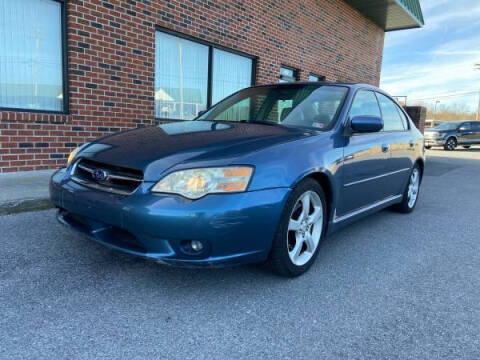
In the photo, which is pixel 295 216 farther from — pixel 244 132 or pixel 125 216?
pixel 125 216

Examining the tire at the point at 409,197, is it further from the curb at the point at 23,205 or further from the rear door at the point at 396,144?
the curb at the point at 23,205

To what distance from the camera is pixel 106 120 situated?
555cm

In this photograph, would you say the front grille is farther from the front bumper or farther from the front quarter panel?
the front quarter panel

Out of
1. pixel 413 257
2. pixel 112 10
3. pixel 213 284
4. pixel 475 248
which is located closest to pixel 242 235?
pixel 213 284

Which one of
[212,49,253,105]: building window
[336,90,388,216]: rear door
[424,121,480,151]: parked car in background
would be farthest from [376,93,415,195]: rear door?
[424,121,480,151]: parked car in background

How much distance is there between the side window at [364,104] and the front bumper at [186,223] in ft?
4.73

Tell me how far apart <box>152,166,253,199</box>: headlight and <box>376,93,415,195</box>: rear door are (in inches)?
90.9

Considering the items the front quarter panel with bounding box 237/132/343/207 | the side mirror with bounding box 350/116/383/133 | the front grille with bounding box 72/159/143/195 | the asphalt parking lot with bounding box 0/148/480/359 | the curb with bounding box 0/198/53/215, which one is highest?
the side mirror with bounding box 350/116/383/133

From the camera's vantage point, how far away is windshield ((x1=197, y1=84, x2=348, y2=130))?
327 cm

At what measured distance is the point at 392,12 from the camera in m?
11.9

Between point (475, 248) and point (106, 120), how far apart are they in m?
4.96

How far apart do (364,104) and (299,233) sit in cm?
164

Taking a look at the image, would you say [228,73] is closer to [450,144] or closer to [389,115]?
[389,115]

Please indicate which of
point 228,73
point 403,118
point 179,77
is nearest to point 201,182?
point 403,118
